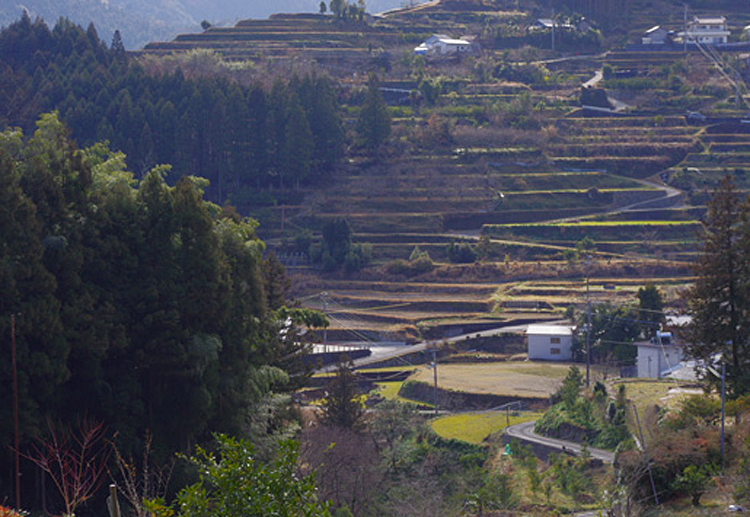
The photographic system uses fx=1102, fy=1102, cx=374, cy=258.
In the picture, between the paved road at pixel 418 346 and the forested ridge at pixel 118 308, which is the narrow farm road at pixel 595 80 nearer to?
the paved road at pixel 418 346

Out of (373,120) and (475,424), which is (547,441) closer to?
(475,424)

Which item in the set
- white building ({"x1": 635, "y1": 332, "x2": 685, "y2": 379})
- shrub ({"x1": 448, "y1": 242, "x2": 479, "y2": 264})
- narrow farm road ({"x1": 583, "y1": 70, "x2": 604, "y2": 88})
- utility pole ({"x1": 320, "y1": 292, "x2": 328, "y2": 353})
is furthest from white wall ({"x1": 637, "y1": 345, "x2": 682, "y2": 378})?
narrow farm road ({"x1": 583, "y1": 70, "x2": 604, "y2": 88})

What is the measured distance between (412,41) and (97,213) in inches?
2461

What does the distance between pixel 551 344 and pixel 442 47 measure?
4190 centimetres

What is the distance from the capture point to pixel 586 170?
64750mm

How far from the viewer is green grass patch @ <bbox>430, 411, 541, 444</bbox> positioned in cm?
3291

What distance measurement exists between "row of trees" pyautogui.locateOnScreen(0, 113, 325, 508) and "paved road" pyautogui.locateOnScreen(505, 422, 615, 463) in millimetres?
7935

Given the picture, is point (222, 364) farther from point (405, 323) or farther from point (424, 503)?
point (405, 323)

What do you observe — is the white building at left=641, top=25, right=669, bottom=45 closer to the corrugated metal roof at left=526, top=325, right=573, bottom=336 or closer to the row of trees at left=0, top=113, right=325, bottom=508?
the corrugated metal roof at left=526, top=325, right=573, bottom=336

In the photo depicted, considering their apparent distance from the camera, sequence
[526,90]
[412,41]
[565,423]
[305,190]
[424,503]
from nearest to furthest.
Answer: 1. [424,503]
2. [565,423]
3. [305,190]
4. [526,90]
5. [412,41]

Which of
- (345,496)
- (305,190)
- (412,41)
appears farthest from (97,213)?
(412,41)

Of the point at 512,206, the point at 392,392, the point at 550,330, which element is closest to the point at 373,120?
the point at 512,206

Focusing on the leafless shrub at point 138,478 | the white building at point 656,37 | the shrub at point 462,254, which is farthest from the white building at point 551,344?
the white building at point 656,37

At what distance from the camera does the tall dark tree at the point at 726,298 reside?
89.5 ft
